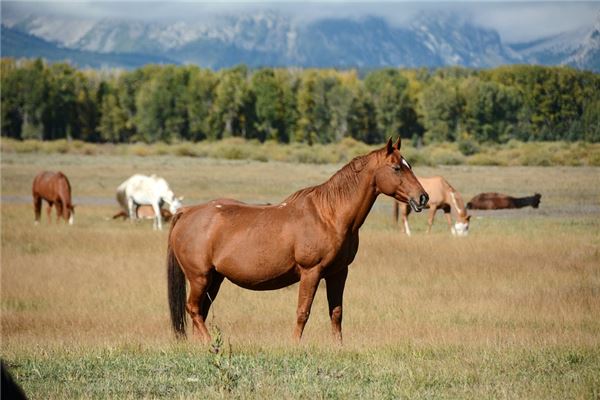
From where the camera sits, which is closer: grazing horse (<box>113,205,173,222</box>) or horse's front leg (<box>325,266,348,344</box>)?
horse's front leg (<box>325,266,348,344</box>)

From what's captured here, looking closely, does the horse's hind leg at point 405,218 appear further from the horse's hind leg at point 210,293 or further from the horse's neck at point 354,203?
the horse's neck at point 354,203

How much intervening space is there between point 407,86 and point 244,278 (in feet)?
323

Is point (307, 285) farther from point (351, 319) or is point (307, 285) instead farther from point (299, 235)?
point (351, 319)

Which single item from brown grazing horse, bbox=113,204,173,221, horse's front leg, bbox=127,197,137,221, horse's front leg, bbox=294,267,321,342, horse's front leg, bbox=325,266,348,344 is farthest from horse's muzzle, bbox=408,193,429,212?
brown grazing horse, bbox=113,204,173,221

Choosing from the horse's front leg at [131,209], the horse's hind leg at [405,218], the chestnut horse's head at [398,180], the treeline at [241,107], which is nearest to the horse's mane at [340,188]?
the chestnut horse's head at [398,180]

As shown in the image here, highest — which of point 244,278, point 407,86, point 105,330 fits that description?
point 407,86

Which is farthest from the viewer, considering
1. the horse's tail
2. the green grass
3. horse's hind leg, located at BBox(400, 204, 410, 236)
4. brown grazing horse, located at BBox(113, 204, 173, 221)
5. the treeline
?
the treeline

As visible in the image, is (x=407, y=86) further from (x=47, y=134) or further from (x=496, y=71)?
(x=47, y=134)

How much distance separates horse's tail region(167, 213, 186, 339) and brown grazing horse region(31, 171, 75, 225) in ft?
54.8

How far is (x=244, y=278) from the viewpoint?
10.2m

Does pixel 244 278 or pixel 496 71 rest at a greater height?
pixel 496 71

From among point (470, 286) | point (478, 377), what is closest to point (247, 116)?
point (470, 286)

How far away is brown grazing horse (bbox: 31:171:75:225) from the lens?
27156 mm

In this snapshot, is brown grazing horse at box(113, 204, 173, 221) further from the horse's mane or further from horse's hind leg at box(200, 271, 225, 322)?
the horse's mane
